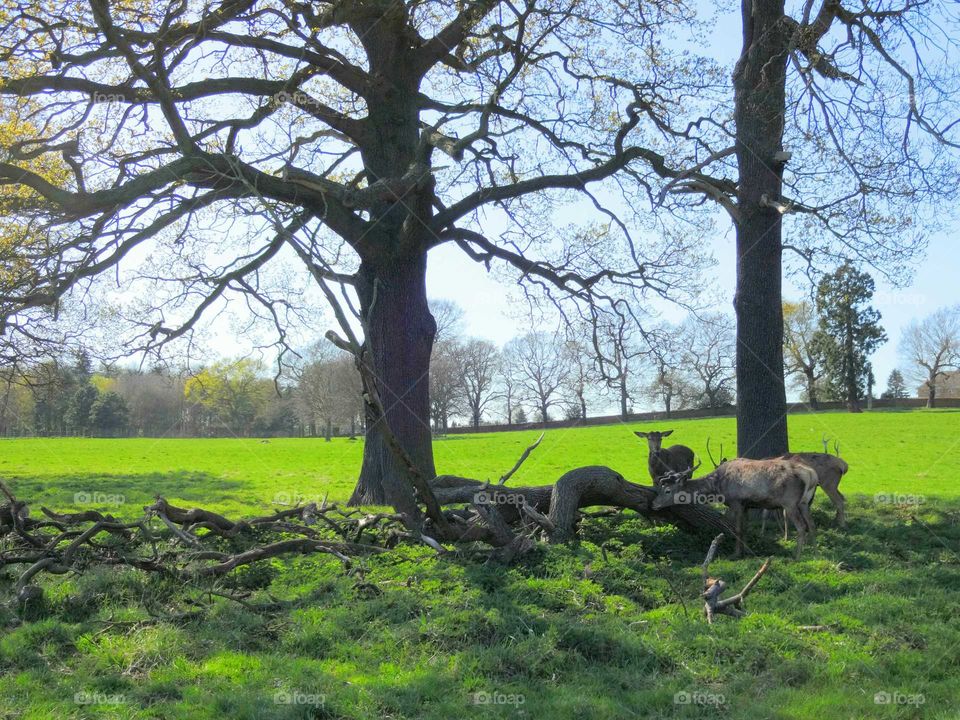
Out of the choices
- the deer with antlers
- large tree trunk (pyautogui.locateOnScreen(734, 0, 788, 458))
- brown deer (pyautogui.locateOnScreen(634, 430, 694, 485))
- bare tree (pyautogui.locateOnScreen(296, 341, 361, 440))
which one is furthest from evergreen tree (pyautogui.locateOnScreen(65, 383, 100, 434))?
the deer with antlers

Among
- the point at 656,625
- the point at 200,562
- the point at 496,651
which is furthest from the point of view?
the point at 200,562

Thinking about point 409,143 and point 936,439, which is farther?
point 936,439

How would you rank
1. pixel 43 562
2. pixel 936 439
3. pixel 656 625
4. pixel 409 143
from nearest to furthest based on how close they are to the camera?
pixel 656 625 → pixel 43 562 → pixel 409 143 → pixel 936 439

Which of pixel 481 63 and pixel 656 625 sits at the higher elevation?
pixel 481 63

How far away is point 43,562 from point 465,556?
461 cm

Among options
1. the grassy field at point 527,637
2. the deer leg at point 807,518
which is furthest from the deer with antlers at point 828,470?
the deer leg at point 807,518

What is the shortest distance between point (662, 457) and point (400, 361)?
16.7 feet

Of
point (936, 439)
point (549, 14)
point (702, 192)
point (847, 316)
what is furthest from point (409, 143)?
point (847, 316)

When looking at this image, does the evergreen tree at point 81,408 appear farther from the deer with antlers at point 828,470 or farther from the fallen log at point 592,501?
the deer with antlers at point 828,470

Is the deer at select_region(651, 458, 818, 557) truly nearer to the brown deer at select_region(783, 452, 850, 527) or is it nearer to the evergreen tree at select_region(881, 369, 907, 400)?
the brown deer at select_region(783, 452, 850, 527)

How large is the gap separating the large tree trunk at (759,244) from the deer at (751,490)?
2.03m

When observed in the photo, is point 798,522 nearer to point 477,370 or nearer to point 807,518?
point 807,518

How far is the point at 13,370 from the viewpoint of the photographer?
53.5ft

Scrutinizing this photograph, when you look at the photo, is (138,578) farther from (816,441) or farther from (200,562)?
(816,441)
